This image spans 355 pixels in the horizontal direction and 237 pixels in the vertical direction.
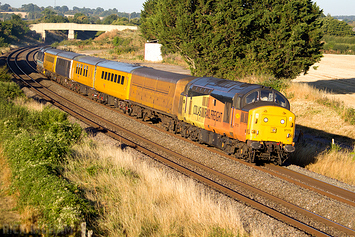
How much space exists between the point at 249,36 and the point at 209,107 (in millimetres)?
16270

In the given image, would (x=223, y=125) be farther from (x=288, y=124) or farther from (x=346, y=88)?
(x=346, y=88)

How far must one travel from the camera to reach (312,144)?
2178 cm

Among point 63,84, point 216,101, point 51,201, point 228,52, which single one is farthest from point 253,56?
point 51,201

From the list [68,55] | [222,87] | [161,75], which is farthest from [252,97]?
[68,55]

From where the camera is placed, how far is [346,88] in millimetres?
43250

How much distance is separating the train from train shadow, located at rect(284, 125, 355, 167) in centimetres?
224

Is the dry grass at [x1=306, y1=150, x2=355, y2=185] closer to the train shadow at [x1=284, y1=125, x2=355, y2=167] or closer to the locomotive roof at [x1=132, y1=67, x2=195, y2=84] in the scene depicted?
the train shadow at [x1=284, y1=125, x2=355, y2=167]

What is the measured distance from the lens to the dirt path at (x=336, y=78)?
38125mm

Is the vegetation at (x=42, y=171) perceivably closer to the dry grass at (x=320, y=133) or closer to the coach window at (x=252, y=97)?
the coach window at (x=252, y=97)

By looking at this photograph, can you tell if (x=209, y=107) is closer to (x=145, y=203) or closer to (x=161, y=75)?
(x=161, y=75)

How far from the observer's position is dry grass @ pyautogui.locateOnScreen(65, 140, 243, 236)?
8266 mm

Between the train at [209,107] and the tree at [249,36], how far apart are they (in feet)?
28.1

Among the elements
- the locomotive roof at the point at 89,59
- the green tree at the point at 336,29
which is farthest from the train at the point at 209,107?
the green tree at the point at 336,29

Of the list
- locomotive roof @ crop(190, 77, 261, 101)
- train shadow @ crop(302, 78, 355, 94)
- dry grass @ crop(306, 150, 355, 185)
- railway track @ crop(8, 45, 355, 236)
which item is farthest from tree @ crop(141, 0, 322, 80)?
dry grass @ crop(306, 150, 355, 185)
